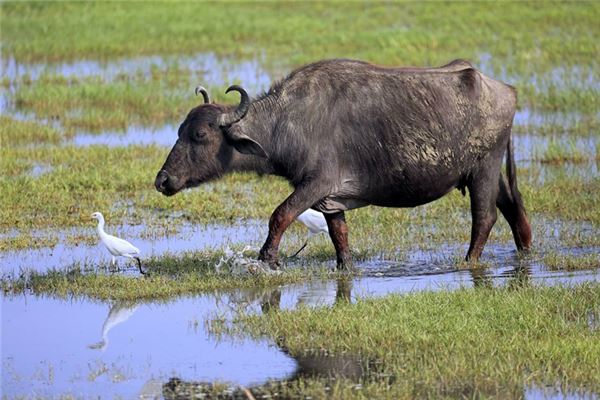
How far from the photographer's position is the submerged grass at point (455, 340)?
6352mm

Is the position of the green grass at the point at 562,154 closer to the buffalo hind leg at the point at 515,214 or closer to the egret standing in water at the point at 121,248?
the buffalo hind leg at the point at 515,214

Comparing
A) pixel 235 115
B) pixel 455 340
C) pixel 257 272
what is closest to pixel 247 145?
pixel 235 115

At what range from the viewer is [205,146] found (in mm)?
9320

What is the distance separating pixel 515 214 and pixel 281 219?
2019 mm

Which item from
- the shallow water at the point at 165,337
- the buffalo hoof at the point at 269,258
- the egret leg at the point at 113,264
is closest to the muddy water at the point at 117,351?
the shallow water at the point at 165,337

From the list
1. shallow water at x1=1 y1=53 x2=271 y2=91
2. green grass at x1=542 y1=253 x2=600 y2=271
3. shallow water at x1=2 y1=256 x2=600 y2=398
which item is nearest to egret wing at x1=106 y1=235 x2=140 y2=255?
shallow water at x1=2 y1=256 x2=600 y2=398

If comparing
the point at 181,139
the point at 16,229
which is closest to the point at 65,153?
the point at 16,229

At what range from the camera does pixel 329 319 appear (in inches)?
296

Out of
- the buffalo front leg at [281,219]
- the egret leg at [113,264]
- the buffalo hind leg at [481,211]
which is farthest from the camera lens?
the egret leg at [113,264]

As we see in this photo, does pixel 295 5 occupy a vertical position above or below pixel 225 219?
above

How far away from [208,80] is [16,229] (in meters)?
8.40

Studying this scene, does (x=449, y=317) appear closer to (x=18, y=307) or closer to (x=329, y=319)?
(x=329, y=319)

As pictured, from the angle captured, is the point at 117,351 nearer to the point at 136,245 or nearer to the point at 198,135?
the point at 198,135

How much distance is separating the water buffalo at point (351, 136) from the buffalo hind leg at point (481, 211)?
0.01 m
